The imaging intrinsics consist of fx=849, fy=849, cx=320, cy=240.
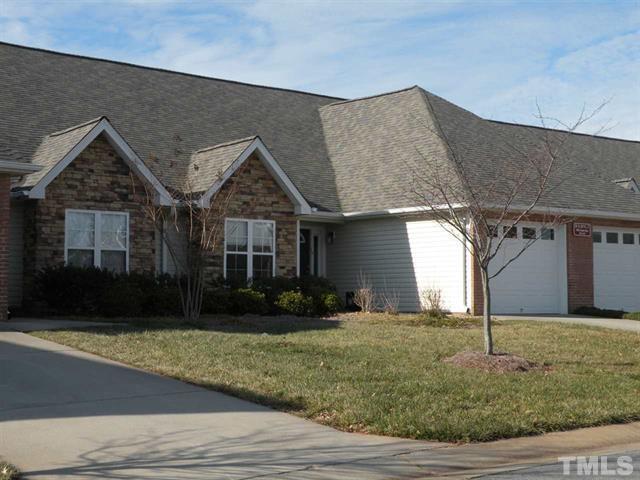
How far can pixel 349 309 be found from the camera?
2547 centimetres

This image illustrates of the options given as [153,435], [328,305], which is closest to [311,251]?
[328,305]

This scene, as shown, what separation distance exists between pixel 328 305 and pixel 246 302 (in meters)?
2.42

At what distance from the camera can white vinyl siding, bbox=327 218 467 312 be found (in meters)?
23.1

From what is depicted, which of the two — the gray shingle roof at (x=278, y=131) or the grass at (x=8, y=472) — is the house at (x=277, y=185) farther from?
the grass at (x=8, y=472)

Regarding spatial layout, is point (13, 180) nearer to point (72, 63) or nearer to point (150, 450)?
point (72, 63)

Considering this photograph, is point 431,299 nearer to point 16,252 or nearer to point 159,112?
point 159,112

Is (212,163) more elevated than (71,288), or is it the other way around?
(212,163)

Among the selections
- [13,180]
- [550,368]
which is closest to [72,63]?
[13,180]

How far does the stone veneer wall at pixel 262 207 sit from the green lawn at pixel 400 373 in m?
5.34

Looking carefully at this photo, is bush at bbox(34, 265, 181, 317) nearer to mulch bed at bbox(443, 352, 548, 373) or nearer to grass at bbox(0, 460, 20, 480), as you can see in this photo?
mulch bed at bbox(443, 352, 548, 373)

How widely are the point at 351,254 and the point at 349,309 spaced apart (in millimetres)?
1706

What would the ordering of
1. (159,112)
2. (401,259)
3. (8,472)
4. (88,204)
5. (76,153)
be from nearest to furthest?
1. (8,472)
2. (76,153)
3. (88,204)
4. (401,259)
5. (159,112)

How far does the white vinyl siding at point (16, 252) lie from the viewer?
65.0 feet

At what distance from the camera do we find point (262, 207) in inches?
903
